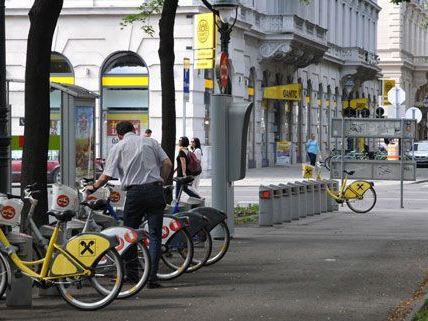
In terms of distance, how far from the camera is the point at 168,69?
813 inches

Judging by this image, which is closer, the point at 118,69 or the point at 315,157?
the point at 118,69

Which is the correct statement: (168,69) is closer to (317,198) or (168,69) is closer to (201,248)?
(201,248)

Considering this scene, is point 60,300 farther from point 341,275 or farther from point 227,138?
point 227,138

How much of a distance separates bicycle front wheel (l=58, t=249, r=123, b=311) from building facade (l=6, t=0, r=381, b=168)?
13515 mm

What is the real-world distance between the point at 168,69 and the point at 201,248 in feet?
22.5

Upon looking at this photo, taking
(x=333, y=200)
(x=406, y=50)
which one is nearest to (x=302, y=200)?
(x=333, y=200)

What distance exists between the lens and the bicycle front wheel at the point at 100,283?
11.1 m

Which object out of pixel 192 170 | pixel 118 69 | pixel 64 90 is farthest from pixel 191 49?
pixel 64 90

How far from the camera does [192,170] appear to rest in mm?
27078

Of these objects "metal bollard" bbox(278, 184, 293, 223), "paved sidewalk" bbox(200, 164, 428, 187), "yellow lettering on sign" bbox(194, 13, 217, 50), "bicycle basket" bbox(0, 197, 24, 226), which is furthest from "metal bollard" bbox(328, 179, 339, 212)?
"bicycle basket" bbox(0, 197, 24, 226)

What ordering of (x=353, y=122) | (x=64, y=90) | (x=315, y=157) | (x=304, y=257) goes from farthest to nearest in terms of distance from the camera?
1. (x=315, y=157)
2. (x=353, y=122)
3. (x=64, y=90)
4. (x=304, y=257)

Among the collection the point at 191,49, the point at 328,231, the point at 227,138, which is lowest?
the point at 328,231

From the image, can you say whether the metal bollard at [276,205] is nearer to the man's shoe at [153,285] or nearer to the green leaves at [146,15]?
the green leaves at [146,15]

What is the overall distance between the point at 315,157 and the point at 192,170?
92.6 feet
